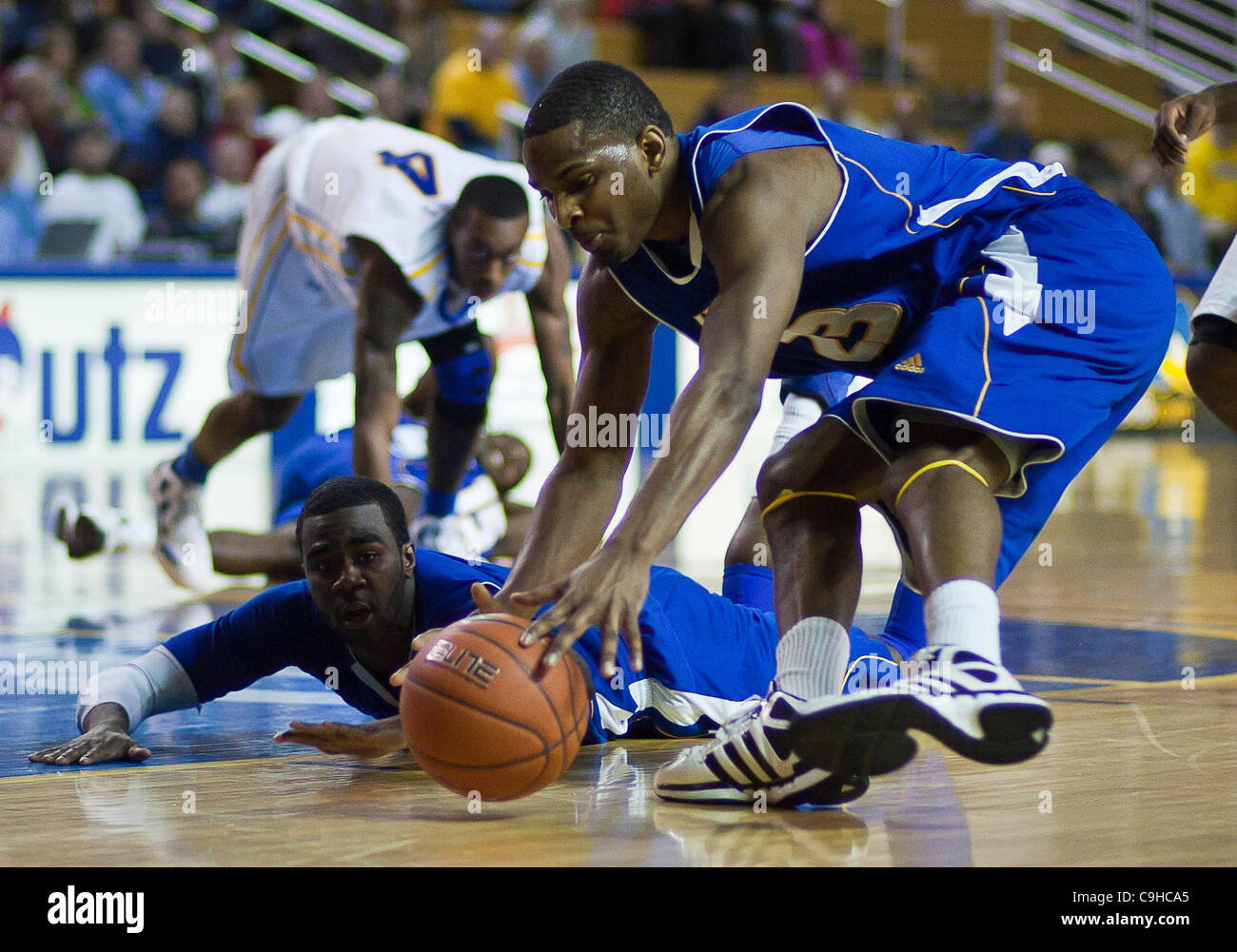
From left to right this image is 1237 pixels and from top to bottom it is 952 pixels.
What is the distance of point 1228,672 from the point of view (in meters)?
4.78

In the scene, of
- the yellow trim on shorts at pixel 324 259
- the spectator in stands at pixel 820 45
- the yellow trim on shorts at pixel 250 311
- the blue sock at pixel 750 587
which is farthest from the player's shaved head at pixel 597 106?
the spectator in stands at pixel 820 45

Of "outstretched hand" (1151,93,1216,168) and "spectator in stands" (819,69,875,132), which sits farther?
"spectator in stands" (819,69,875,132)

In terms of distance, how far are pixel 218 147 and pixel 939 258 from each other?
10.2 metres

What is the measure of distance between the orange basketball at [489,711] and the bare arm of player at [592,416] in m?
0.56

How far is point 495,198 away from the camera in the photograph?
5.98m

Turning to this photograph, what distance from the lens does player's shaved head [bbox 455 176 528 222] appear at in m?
5.92

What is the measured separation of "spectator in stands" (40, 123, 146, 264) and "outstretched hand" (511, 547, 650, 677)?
33.6 ft

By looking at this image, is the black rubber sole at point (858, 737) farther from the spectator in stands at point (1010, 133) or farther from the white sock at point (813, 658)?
the spectator in stands at point (1010, 133)

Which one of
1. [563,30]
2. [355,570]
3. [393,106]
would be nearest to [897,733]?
[355,570]

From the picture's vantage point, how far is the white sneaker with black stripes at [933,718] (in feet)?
9.24

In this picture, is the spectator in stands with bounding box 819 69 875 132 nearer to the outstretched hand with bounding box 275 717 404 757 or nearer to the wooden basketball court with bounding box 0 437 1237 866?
the wooden basketball court with bounding box 0 437 1237 866

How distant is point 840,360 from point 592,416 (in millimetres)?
530

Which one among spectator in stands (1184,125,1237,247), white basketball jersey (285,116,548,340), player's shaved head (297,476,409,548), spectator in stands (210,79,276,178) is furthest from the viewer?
spectator in stands (1184,125,1237,247)

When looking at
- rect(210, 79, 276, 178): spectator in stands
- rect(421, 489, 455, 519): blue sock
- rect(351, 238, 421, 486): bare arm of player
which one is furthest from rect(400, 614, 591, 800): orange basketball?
rect(210, 79, 276, 178): spectator in stands
